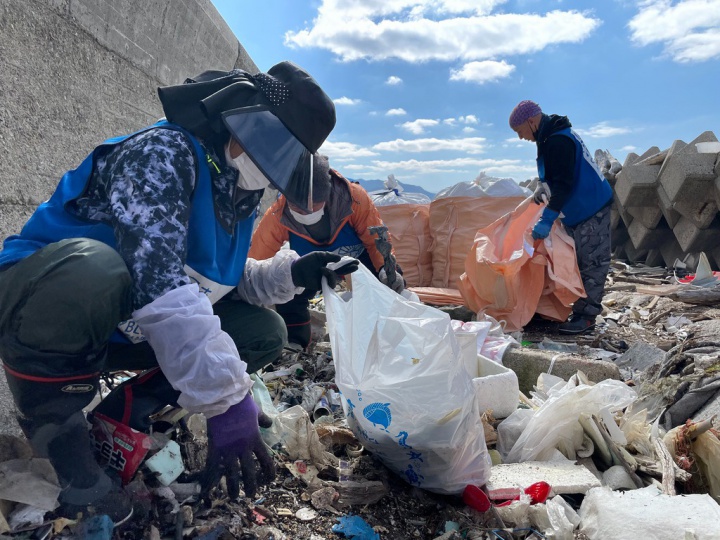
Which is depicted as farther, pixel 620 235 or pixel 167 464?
pixel 620 235

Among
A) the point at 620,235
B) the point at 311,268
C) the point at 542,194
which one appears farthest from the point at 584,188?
the point at 620,235

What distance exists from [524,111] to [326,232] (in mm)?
1989

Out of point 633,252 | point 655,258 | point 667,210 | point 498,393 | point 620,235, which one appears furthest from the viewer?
point 620,235

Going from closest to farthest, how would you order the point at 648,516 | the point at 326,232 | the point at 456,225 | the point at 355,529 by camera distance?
the point at 648,516
the point at 355,529
the point at 326,232
the point at 456,225

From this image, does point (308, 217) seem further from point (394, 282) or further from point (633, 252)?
point (633, 252)

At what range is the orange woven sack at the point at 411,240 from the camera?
5250mm

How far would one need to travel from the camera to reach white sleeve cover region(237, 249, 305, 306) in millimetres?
2004

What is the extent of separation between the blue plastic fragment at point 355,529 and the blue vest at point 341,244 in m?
2.10

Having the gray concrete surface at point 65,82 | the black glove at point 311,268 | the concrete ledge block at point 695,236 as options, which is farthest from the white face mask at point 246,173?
the concrete ledge block at point 695,236

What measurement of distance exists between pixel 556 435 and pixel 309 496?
3.02ft

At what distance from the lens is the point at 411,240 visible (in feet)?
17.3

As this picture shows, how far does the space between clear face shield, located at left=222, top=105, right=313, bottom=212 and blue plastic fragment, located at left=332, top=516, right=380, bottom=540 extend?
1006 millimetres

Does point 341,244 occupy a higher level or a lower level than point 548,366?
higher

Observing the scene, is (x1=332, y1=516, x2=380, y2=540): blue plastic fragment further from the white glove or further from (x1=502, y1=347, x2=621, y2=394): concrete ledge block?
the white glove
